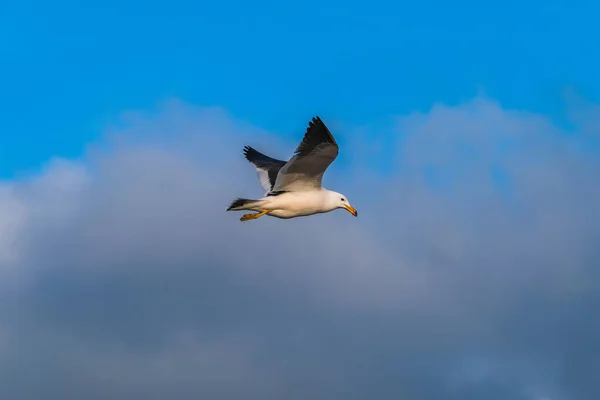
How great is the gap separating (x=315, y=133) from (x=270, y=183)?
6.77 m

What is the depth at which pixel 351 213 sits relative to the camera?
40.2 m

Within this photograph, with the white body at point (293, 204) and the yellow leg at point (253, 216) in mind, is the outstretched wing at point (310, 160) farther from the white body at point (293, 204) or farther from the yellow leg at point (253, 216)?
the yellow leg at point (253, 216)

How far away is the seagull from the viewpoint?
35.8m

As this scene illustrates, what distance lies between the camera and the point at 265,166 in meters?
Result: 44.1

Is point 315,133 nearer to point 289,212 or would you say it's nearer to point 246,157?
point 289,212

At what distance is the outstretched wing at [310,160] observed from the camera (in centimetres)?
3566

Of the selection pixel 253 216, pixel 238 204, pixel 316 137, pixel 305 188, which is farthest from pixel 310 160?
pixel 253 216

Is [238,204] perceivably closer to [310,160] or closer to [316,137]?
[310,160]

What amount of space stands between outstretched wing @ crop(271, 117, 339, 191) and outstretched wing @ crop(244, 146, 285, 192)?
200 cm

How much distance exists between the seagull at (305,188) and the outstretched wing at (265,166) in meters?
1.61

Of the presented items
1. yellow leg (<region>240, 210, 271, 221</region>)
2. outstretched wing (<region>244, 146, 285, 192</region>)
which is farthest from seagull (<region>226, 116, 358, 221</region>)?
outstretched wing (<region>244, 146, 285, 192</region>)

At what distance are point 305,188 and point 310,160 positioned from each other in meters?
2.15

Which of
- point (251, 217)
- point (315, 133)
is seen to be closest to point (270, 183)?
point (251, 217)

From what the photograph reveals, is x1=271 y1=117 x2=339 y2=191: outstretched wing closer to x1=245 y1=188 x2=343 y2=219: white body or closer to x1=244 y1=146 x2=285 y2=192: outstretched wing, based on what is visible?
x1=245 y1=188 x2=343 y2=219: white body
